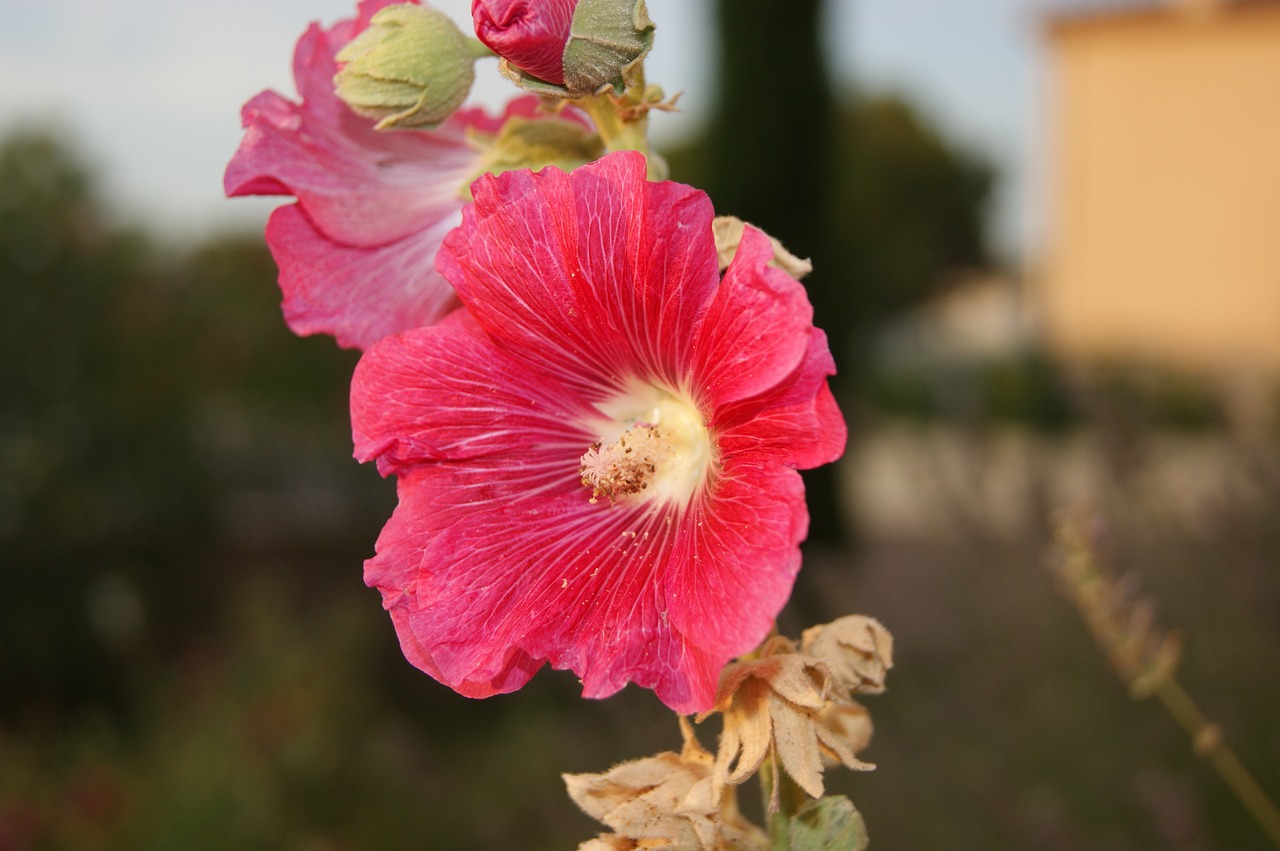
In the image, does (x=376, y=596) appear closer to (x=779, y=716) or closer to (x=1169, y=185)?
(x=779, y=716)

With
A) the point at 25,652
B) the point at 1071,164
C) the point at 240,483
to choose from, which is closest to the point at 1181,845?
the point at 25,652

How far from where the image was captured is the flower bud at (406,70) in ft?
2.71

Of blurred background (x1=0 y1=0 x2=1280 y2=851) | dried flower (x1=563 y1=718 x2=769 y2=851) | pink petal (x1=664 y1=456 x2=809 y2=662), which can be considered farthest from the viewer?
blurred background (x1=0 y1=0 x2=1280 y2=851)

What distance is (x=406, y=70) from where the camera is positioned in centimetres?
82

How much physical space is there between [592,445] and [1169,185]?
15.9 m

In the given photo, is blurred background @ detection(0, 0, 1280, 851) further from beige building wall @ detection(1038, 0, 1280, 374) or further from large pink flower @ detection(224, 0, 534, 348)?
beige building wall @ detection(1038, 0, 1280, 374)

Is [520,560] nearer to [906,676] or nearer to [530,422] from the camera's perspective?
[530,422]

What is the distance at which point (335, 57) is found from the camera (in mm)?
898

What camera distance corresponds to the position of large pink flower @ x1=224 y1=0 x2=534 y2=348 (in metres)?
0.88

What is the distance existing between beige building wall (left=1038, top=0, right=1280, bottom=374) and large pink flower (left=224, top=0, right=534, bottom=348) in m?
14.3

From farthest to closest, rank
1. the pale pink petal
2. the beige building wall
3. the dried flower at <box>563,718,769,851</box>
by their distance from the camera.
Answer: the beige building wall, the pale pink petal, the dried flower at <box>563,718,769,851</box>

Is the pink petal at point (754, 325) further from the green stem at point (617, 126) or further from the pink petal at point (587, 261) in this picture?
the green stem at point (617, 126)

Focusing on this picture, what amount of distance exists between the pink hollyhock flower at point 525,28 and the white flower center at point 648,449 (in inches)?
10.1

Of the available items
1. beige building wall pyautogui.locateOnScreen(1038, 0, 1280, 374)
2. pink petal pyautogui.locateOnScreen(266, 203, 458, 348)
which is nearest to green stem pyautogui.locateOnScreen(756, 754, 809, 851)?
pink petal pyautogui.locateOnScreen(266, 203, 458, 348)
